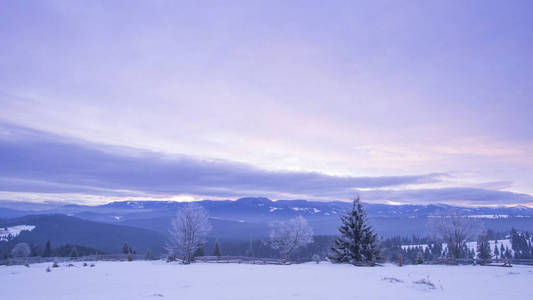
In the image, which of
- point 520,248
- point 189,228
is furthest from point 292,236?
point 520,248

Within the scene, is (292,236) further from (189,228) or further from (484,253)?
(484,253)

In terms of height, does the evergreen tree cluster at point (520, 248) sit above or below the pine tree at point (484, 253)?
below

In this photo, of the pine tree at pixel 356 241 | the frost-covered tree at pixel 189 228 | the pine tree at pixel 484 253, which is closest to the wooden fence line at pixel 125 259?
the frost-covered tree at pixel 189 228

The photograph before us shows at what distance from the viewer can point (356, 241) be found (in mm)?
32656

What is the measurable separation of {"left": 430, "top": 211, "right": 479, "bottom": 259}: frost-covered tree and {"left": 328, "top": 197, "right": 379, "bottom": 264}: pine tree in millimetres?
19923

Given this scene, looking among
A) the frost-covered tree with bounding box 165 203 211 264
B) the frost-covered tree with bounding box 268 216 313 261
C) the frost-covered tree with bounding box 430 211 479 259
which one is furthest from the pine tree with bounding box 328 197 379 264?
the frost-covered tree with bounding box 268 216 313 261

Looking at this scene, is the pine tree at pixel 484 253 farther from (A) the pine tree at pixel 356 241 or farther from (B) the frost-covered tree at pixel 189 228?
(B) the frost-covered tree at pixel 189 228

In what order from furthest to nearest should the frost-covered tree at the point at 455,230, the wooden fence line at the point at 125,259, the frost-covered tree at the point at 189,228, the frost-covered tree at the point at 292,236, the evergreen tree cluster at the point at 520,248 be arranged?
1. the evergreen tree cluster at the point at 520,248
2. the frost-covered tree at the point at 292,236
3. the frost-covered tree at the point at 455,230
4. the frost-covered tree at the point at 189,228
5. the wooden fence line at the point at 125,259

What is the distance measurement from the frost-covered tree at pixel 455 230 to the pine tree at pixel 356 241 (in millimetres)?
19923

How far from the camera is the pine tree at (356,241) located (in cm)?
3203

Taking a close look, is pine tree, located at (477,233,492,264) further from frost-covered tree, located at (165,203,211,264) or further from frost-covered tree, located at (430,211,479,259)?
frost-covered tree, located at (165,203,211,264)

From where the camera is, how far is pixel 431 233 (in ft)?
159

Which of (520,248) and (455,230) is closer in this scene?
(455,230)

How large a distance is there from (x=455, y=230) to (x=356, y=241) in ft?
74.6
